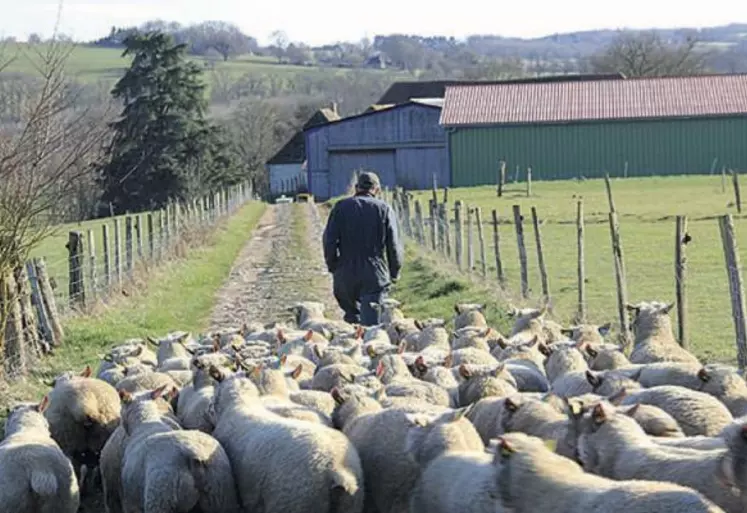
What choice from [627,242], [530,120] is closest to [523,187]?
[530,120]

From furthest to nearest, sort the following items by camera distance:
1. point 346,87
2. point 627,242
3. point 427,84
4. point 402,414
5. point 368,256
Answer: point 346,87
point 427,84
point 627,242
point 368,256
point 402,414

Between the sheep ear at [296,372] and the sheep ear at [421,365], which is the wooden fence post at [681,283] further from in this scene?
the sheep ear at [296,372]

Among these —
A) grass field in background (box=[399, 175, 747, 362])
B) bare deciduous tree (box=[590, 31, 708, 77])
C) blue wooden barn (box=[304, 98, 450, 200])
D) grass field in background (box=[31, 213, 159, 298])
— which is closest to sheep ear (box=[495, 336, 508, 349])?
grass field in background (box=[399, 175, 747, 362])

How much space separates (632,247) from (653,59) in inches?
2986

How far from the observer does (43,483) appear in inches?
336

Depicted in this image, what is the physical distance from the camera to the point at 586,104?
68.2 meters

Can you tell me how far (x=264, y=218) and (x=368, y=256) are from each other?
43594 mm

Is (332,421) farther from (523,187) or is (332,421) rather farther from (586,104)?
(586,104)

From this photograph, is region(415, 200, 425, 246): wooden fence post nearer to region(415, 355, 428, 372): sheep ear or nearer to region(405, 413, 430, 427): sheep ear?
region(415, 355, 428, 372): sheep ear

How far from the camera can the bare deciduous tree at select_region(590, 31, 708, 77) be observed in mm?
101625

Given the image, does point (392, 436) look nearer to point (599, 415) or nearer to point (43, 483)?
point (599, 415)

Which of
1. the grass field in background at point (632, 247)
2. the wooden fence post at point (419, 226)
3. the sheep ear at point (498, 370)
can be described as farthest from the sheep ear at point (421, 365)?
the wooden fence post at point (419, 226)

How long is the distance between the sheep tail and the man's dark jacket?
23.8 feet

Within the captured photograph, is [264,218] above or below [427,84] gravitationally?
below
